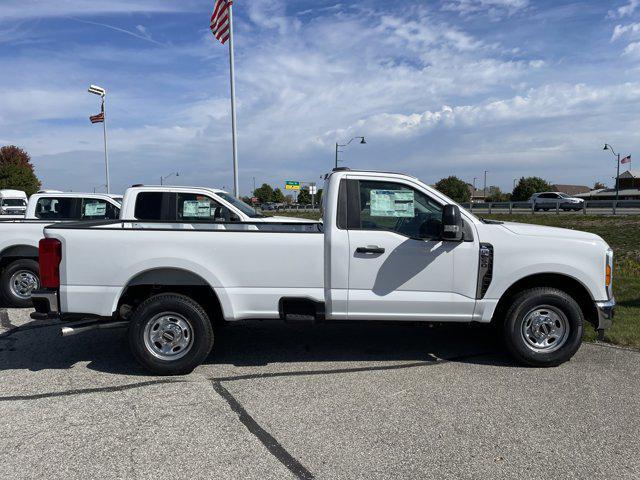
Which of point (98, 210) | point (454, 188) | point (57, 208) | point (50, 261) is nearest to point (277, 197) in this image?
point (454, 188)

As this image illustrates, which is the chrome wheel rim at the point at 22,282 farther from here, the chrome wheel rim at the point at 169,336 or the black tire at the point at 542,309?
the black tire at the point at 542,309

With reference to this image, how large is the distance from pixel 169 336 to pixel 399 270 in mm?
2275

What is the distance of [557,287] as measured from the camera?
17.2 ft

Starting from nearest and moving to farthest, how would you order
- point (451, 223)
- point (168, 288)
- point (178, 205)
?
point (451, 223)
point (168, 288)
point (178, 205)

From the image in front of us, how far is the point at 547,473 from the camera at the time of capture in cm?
320

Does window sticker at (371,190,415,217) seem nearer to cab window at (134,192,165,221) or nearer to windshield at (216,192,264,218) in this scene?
windshield at (216,192,264,218)

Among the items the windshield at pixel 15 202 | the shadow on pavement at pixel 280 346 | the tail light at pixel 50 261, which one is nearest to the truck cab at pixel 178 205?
the shadow on pavement at pixel 280 346

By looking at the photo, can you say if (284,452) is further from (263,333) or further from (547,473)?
(263,333)

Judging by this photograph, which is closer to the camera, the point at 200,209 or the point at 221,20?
the point at 200,209

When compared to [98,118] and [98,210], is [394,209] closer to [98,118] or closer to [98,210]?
[98,210]

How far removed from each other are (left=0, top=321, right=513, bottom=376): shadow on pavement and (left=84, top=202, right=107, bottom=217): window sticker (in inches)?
141

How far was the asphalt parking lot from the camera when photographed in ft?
10.8

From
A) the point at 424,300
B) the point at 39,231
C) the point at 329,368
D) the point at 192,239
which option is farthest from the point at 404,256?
the point at 39,231

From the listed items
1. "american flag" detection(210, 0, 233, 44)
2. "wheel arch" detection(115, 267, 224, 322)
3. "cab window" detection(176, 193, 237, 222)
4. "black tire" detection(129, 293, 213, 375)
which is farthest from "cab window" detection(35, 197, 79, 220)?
"american flag" detection(210, 0, 233, 44)
